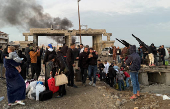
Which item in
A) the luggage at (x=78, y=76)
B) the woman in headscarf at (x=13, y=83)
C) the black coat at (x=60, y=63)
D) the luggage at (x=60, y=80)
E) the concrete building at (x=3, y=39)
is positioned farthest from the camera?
the concrete building at (x=3, y=39)

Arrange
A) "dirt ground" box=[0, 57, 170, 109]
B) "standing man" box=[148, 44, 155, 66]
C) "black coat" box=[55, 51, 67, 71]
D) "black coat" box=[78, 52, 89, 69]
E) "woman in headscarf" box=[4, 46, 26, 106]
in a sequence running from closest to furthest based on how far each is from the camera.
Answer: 1. "woman in headscarf" box=[4, 46, 26, 106]
2. "dirt ground" box=[0, 57, 170, 109]
3. "black coat" box=[55, 51, 67, 71]
4. "black coat" box=[78, 52, 89, 69]
5. "standing man" box=[148, 44, 155, 66]

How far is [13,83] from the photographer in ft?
14.6

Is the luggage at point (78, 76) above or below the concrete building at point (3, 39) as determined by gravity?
below

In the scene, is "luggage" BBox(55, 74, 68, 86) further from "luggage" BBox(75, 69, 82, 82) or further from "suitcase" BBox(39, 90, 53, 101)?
"luggage" BBox(75, 69, 82, 82)

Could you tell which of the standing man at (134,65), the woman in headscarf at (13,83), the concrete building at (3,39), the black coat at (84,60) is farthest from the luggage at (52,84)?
the concrete building at (3,39)

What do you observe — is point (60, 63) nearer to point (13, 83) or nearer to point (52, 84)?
point (52, 84)

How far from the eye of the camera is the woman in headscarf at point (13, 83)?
4430 millimetres

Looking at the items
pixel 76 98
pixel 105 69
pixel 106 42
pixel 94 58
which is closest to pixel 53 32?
pixel 106 42

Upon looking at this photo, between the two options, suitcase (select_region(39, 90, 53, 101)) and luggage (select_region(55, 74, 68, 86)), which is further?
luggage (select_region(55, 74, 68, 86))

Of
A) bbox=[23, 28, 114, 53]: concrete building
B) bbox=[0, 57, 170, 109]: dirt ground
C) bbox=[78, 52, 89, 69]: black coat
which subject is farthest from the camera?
bbox=[23, 28, 114, 53]: concrete building

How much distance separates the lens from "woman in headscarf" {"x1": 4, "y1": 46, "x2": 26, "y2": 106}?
14.5 feet

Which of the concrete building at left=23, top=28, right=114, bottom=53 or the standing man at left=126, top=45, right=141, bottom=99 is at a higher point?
the concrete building at left=23, top=28, right=114, bottom=53

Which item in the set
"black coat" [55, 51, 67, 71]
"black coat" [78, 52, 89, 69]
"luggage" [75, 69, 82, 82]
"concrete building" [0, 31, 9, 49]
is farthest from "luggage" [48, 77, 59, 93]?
"concrete building" [0, 31, 9, 49]

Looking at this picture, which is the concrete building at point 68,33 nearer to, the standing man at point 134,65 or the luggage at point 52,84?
the luggage at point 52,84
